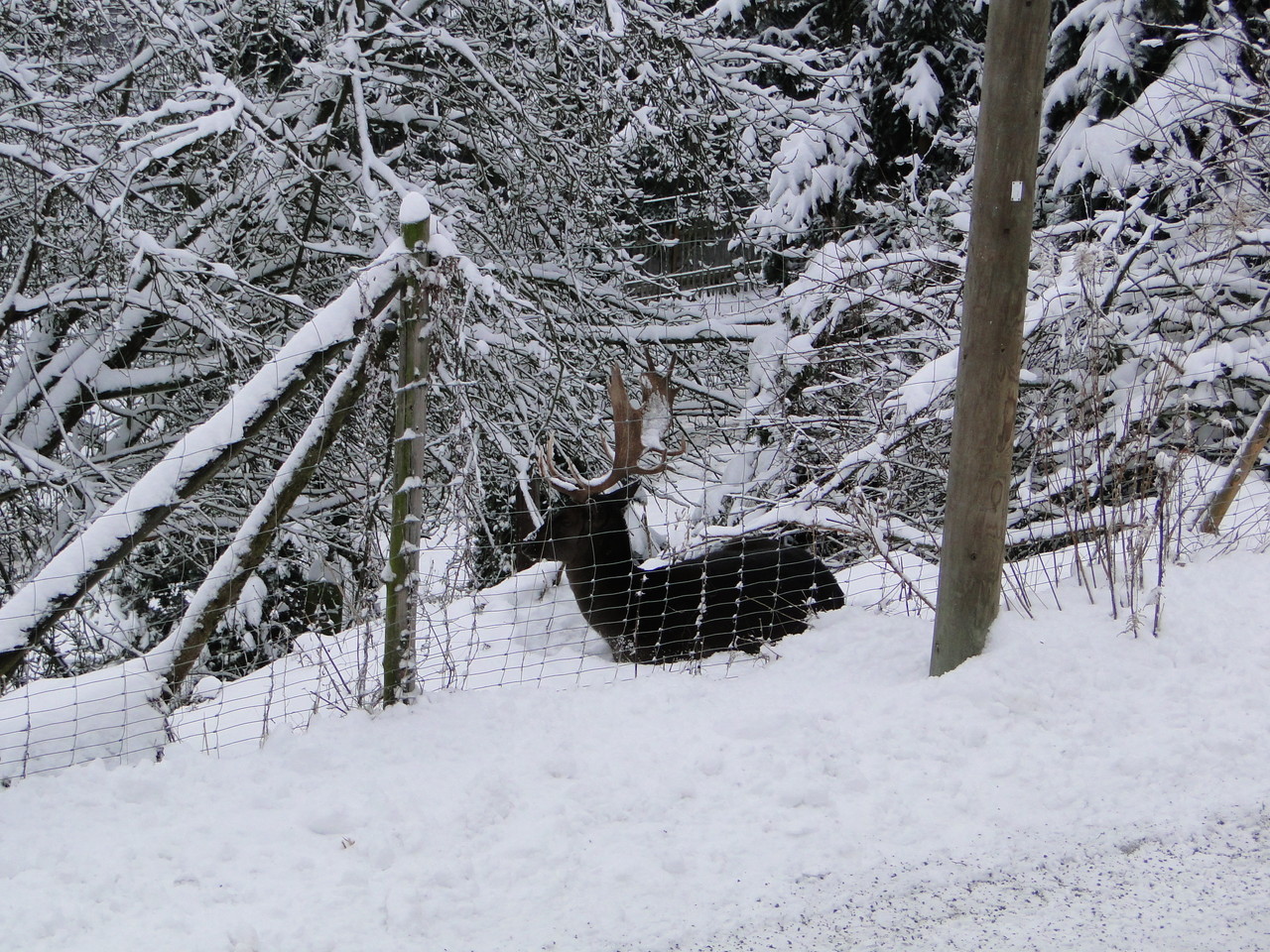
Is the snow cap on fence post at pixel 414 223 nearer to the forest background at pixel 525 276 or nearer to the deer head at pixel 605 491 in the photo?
the forest background at pixel 525 276

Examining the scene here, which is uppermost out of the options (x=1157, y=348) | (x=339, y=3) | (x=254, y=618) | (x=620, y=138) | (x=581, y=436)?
(x=339, y=3)

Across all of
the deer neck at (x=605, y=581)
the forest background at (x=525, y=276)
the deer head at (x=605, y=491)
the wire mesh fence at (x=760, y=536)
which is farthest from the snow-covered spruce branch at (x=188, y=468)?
the deer neck at (x=605, y=581)

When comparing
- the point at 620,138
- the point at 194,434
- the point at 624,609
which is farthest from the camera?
the point at 620,138

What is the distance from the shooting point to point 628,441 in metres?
5.62

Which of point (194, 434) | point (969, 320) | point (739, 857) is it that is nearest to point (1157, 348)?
point (969, 320)

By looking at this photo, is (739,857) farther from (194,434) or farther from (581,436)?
(581,436)

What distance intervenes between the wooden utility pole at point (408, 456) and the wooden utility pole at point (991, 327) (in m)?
1.89

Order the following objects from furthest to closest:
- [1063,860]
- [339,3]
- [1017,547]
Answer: [339,3] → [1017,547] → [1063,860]

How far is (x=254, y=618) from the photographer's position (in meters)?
8.48

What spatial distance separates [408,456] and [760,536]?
102 inches

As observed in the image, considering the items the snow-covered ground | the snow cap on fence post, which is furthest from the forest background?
the snow cap on fence post

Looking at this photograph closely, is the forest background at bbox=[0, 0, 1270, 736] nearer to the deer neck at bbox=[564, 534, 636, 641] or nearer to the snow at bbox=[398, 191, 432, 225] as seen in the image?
the deer neck at bbox=[564, 534, 636, 641]

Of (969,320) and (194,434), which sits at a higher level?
(969,320)

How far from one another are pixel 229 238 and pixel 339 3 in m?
1.83
